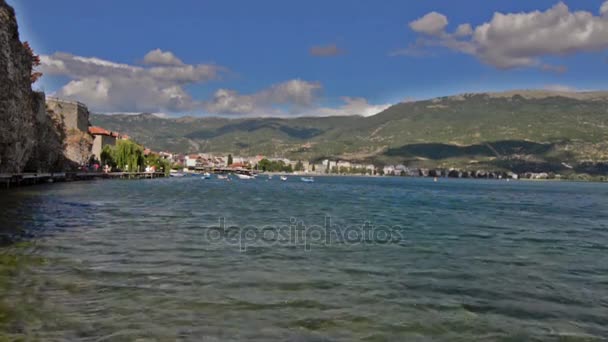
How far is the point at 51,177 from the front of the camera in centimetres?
8225

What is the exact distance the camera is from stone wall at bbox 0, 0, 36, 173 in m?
51.5

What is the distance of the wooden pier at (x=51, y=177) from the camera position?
6038 centimetres

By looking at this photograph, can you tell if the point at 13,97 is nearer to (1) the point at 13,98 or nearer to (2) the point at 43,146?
(1) the point at 13,98

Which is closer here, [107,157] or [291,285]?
[291,285]

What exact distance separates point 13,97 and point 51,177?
102ft

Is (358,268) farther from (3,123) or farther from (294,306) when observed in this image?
(3,123)

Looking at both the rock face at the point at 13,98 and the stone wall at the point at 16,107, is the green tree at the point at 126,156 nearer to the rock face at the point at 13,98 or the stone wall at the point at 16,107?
the stone wall at the point at 16,107

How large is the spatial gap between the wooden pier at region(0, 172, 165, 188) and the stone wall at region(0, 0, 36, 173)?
1.21 metres

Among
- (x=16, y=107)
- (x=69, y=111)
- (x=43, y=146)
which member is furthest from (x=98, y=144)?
(x=16, y=107)

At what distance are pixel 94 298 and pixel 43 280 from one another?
285 centimetres

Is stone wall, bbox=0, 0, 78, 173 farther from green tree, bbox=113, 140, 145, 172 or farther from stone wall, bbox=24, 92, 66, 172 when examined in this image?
green tree, bbox=113, 140, 145, 172

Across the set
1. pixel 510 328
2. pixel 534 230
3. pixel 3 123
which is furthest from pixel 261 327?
pixel 3 123

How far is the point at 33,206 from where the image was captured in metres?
38.3

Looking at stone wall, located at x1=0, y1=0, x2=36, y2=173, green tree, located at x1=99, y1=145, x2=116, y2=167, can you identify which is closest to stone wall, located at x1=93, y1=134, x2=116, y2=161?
green tree, located at x1=99, y1=145, x2=116, y2=167
